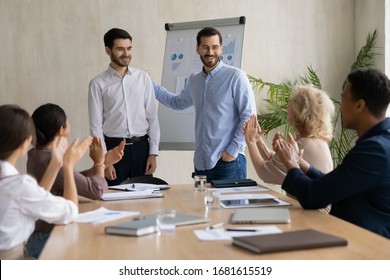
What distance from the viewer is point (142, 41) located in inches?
257

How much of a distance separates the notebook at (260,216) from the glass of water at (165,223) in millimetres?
276

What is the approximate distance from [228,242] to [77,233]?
2.16ft

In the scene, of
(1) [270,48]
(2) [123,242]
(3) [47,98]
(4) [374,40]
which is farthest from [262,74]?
(2) [123,242]

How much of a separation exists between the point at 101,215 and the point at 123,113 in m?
2.46

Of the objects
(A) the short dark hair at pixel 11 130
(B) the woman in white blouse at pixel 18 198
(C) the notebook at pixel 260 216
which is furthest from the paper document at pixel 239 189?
(A) the short dark hair at pixel 11 130

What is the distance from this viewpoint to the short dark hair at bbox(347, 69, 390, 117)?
9.05 feet

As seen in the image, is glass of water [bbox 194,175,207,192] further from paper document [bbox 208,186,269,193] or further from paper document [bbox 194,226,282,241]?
paper document [bbox 194,226,282,241]

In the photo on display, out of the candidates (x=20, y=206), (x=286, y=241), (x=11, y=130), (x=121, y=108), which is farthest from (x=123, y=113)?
(x=286, y=241)

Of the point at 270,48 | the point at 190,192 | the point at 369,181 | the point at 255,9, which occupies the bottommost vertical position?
the point at 190,192

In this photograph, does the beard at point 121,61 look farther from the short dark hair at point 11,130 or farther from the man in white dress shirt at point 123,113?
the short dark hair at point 11,130

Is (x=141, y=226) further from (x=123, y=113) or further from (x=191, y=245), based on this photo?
(x=123, y=113)

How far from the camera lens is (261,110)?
6.67 meters

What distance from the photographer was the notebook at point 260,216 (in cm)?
252
